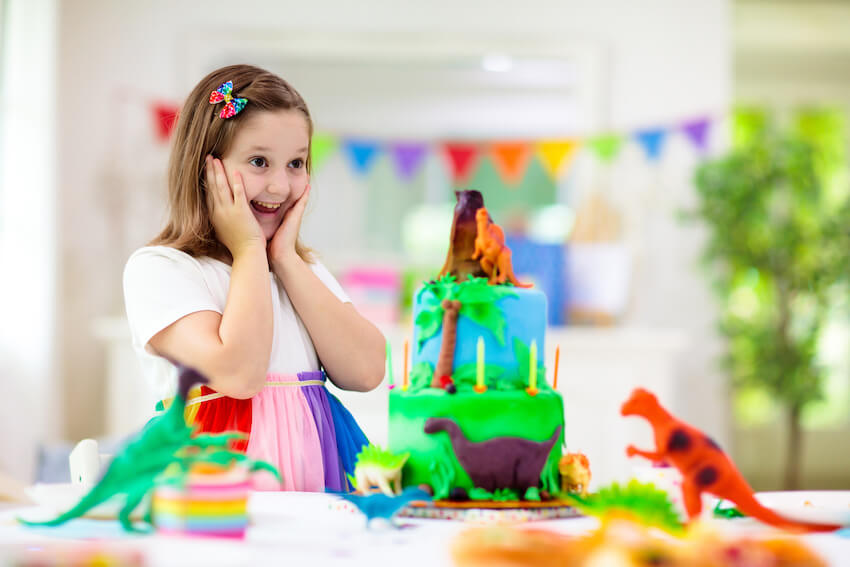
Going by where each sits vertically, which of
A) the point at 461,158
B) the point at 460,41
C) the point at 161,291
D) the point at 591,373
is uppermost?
the point at 460,41

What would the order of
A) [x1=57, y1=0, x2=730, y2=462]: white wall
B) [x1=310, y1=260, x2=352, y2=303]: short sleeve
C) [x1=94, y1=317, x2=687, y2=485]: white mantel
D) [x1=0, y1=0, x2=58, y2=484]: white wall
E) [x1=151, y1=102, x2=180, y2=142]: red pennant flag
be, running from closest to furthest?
1. [x1=310, y1=260, x2=352, y2=303]: short sleeve
2. [x1=0, y1=0, x2=58, y2=484]: white wall
3. [x1=94, y1=317, x2=687, y2=485]: white mantel
4. [x1=151, y1=102, x2=180, y2=142]: red pennant flag
5. [x1=57, y1=0, x2=730, y2=462]: white wall

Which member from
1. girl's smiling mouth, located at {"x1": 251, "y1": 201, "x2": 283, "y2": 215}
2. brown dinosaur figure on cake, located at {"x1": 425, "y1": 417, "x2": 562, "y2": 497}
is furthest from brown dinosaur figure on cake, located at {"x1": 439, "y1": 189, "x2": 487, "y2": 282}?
girl's smiling mouth, located at {"x1": 251, "y1": 201, "x2": 283, "y2": 215}

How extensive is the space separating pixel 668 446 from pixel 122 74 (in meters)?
3.75

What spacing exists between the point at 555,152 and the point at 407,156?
0.66 metres

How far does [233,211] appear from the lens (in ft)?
4.11

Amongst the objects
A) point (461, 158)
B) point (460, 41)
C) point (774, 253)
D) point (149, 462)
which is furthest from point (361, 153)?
point (149, 462)

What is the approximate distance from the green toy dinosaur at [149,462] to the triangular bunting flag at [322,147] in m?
3.16

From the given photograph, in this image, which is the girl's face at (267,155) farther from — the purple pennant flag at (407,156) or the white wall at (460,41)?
the white wall at (460,41)

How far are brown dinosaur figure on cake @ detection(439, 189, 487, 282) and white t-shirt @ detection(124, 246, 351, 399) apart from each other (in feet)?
0.90

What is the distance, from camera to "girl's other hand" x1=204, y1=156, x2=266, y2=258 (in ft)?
4.13

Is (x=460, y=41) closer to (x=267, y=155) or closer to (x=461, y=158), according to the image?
(x=461, y=158)

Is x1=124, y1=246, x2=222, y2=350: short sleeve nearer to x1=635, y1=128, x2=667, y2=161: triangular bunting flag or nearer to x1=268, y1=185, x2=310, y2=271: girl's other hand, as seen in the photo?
x1=268, y1=185, x2=310, y2=271: girl's other hand

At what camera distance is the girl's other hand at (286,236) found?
1312mm

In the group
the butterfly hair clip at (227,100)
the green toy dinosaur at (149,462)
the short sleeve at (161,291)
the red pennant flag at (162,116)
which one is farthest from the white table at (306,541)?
the red pennant flag at (162,116)
